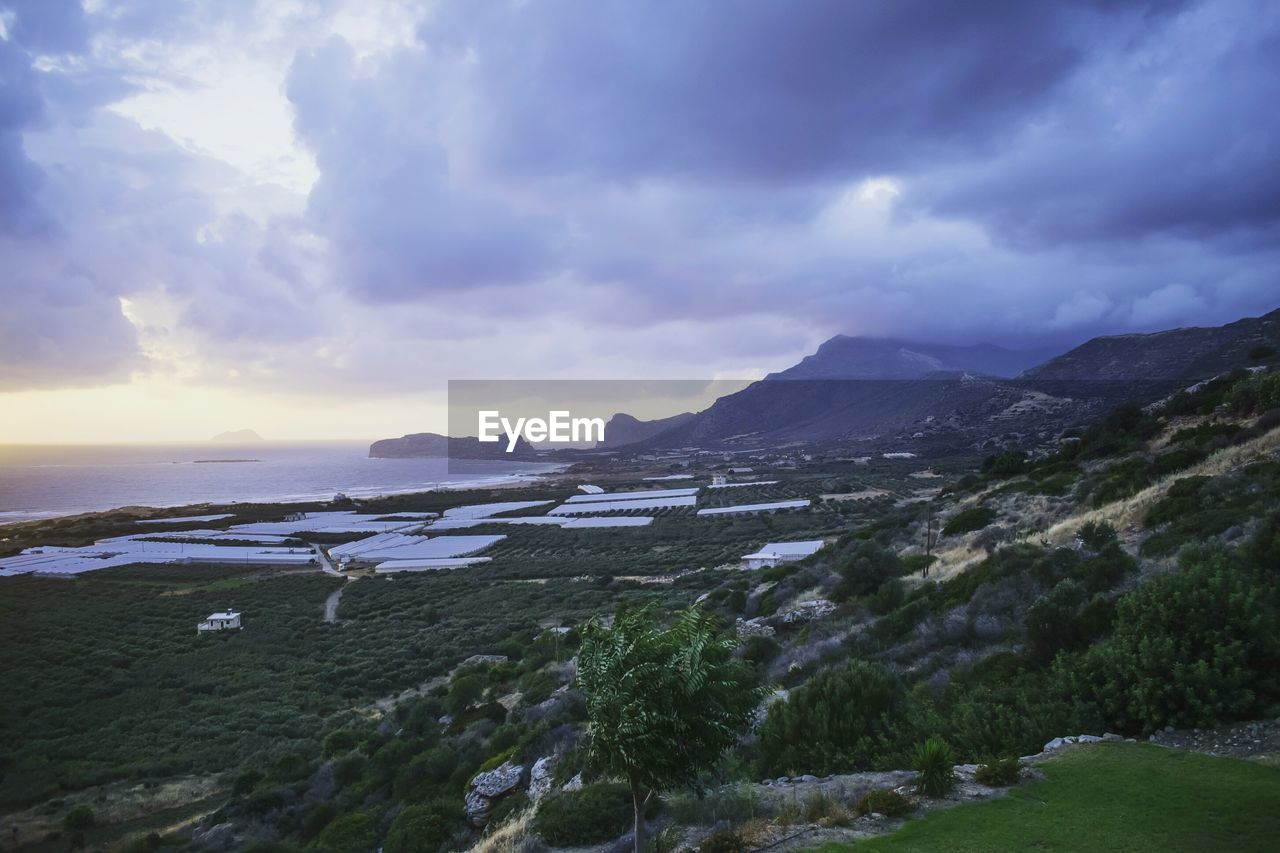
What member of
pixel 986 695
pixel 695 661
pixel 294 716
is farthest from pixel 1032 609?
pixel 294 716

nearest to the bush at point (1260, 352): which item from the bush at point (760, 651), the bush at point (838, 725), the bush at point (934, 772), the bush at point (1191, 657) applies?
the bush at point (760, 651)

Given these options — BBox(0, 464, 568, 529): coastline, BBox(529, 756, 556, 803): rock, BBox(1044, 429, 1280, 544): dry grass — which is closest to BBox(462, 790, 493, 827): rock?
BBox(529, 756, 556, 803): rock

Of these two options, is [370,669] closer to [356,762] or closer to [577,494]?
[356,762]

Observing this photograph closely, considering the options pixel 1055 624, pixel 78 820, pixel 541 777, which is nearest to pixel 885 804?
pixel 1055 624

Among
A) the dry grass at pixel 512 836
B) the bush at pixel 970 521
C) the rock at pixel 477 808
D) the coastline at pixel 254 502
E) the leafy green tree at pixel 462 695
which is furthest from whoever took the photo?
the coastline at pixel 254 502

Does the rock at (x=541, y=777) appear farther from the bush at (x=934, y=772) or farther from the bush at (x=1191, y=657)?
the bush at (x=1191, y=657)

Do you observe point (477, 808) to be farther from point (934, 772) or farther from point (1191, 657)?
point (1191, 657)

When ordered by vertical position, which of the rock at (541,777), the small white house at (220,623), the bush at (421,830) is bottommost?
the small white house at (220,623)
